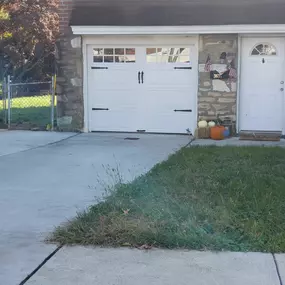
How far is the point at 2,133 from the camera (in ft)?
42.0

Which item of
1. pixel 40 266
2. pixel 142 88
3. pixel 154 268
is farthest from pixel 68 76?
pixel 154 268

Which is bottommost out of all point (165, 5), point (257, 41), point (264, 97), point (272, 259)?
point (272, 259)

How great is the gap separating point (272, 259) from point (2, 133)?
934 cm

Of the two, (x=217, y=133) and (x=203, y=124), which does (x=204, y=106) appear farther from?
(x=217, y=133)

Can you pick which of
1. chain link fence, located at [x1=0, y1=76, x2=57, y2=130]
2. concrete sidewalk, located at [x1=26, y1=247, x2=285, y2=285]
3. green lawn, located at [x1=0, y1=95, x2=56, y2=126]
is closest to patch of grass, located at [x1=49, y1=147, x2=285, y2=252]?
Answer: concrete sidewalk, located at [x1=26, y1=247, x2=285, y2=285]

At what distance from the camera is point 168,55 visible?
12508 mm

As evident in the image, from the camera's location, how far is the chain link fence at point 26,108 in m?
13.4

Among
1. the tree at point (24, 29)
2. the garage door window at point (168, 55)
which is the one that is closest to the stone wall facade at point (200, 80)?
the garage door window at point (168, 55)

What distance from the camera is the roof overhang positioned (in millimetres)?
11414

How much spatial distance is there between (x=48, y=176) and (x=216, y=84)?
5.40 m

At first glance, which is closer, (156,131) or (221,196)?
(221,196)

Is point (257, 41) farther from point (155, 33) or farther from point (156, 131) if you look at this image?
point (156, 131)

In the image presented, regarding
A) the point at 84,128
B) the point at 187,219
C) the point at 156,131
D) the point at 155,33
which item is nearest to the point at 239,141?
the point at 156,131

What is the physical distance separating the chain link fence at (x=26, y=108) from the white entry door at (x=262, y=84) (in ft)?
15.1
